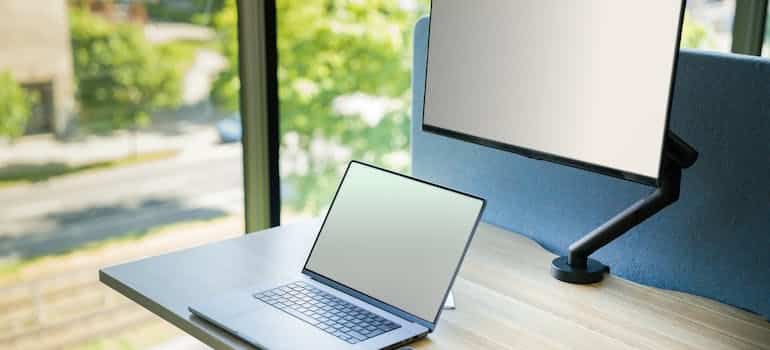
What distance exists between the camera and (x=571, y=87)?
1.35m

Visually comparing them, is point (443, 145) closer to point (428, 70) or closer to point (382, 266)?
point (428, 70)

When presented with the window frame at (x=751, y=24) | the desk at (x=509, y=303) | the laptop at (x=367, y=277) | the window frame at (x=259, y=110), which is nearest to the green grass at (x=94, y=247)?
the window frame at (x=259, y=110)

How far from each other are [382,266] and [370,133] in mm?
1489

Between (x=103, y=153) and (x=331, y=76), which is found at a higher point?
(x=331, y=76)

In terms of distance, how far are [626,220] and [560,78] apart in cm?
26

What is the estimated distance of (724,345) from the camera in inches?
48.5

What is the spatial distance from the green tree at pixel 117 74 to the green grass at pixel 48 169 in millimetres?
88

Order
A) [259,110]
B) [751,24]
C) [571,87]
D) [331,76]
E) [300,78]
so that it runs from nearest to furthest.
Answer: [571,87] → [259,110] → [300,78] → [331,76] → [751,24]

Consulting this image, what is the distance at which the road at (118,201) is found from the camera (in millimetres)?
1904

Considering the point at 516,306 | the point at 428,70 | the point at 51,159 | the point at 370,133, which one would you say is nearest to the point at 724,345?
the point at 516,306

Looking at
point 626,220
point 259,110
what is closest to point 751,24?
point 259,110

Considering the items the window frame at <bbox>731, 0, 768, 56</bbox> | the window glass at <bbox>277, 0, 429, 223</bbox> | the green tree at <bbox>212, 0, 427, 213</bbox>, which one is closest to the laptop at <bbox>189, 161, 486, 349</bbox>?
the green tree at <bbox>212, 0, 427, 213</bbox>

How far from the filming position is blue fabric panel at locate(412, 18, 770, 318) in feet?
4.40

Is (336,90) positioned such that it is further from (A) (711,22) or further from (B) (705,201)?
(A) (711,22)
